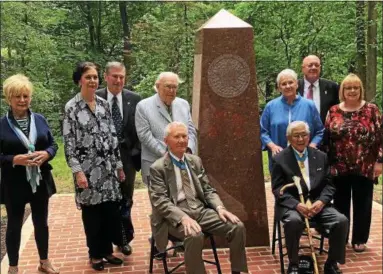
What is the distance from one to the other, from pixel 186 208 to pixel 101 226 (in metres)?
0.96

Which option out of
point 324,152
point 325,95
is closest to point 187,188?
point 324,152

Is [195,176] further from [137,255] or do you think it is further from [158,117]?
[137,255]

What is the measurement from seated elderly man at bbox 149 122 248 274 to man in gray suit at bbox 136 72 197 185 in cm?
44

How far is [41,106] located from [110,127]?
27.7 feet

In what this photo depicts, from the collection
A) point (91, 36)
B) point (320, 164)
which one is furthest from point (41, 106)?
point (320, 164)

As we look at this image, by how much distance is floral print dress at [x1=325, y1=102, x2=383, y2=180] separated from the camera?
4.39m

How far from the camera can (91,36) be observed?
18594mm

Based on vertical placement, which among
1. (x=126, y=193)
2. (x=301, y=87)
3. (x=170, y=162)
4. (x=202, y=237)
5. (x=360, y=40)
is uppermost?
(x=360, y=40)

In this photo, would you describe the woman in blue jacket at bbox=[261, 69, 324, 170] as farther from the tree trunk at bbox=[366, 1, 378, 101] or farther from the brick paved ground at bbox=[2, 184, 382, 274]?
the tree trunk at bbox=[366, 1, 378, 101]

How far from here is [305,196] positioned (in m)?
4.07

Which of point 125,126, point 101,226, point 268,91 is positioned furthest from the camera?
point 268,91

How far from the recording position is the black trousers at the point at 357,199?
15.0 ft

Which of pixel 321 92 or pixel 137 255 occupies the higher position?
pixel 321 92

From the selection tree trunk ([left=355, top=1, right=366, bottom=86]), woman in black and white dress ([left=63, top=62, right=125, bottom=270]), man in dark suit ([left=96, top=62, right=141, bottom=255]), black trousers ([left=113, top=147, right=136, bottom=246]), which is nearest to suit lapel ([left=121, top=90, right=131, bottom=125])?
man in dark suit ([left=96, top=62, right=141, bottom=255])
